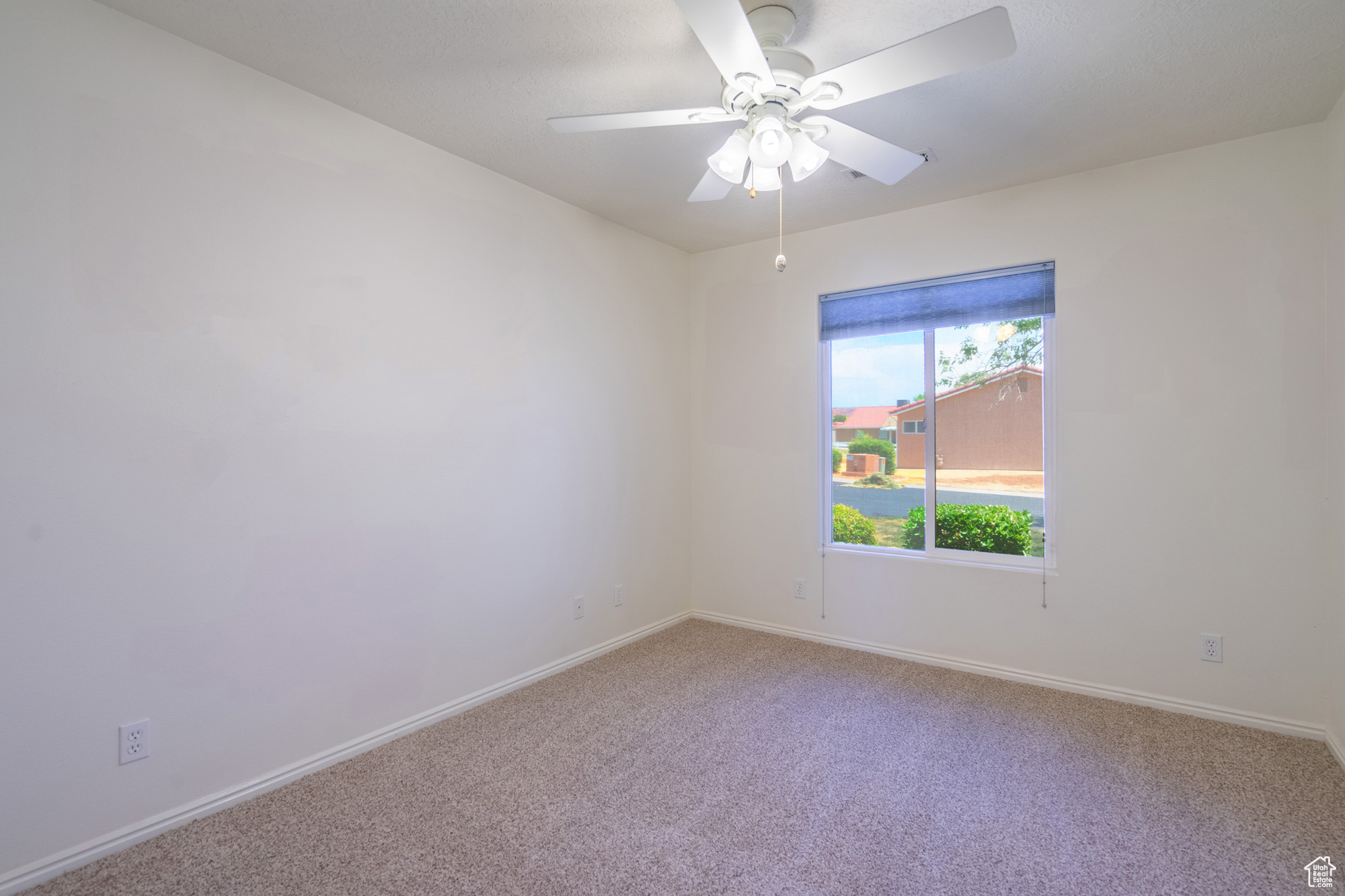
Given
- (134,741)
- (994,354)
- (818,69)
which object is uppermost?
(818,69)

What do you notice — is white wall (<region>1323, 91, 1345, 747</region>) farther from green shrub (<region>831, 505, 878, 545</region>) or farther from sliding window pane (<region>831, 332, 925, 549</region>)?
green shrub (<region>831, 505, 878, 545</region>)

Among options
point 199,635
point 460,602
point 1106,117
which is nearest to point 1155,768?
point 1106,117

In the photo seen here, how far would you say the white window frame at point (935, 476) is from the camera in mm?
3076

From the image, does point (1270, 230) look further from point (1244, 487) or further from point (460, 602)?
point (460, 602)

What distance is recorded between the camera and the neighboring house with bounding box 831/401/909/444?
360 cm

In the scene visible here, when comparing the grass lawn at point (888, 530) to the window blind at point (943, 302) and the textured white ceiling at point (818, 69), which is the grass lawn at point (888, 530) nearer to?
the window blind at point (943, 302)

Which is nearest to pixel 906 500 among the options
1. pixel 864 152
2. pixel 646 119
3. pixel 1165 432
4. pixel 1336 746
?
pixel 1165 432

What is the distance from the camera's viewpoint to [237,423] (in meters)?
2.11

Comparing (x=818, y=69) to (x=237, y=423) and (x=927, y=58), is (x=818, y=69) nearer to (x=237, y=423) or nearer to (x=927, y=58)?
(x=927, y=58)

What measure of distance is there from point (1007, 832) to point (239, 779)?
249cm

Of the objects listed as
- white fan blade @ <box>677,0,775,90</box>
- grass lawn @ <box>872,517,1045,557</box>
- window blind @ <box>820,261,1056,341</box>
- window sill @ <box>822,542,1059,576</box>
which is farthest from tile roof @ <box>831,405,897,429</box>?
white fan blade @ <box>677,0,775,90</box>

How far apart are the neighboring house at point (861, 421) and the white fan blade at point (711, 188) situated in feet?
5.73

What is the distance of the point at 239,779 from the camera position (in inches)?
83.4

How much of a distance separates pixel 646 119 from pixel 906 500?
99.6 inches
